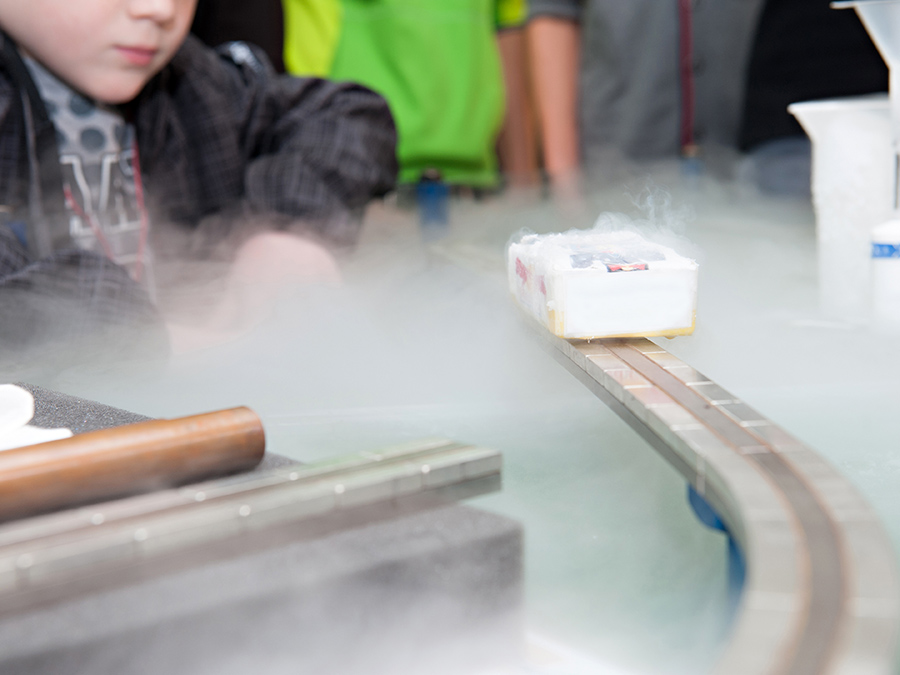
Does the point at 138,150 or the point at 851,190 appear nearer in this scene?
the point at 851,190

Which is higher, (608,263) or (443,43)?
(443,43)

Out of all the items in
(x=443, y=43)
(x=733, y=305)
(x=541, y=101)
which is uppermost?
(x=443, y=43)

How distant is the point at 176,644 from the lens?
259mm

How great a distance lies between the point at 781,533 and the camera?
0.27 meters

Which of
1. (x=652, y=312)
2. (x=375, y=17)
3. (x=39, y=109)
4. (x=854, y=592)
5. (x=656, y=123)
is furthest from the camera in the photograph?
(x=656, y=123)

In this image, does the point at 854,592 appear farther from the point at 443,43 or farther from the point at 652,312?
the point at 443,43

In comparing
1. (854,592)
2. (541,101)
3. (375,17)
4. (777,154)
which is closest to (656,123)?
(541,101)

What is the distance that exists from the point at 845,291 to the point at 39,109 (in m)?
0.98

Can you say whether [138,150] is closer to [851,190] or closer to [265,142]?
[265,142]

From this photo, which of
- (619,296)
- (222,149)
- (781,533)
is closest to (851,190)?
(619,296)

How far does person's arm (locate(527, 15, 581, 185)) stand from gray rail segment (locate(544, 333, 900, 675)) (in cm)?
157

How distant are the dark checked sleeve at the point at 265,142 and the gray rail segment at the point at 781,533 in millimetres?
898

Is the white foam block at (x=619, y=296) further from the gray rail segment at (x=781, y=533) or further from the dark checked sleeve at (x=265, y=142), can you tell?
the dark checked sleeve at (x=265, y=142)

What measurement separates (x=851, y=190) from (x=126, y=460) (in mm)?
666
